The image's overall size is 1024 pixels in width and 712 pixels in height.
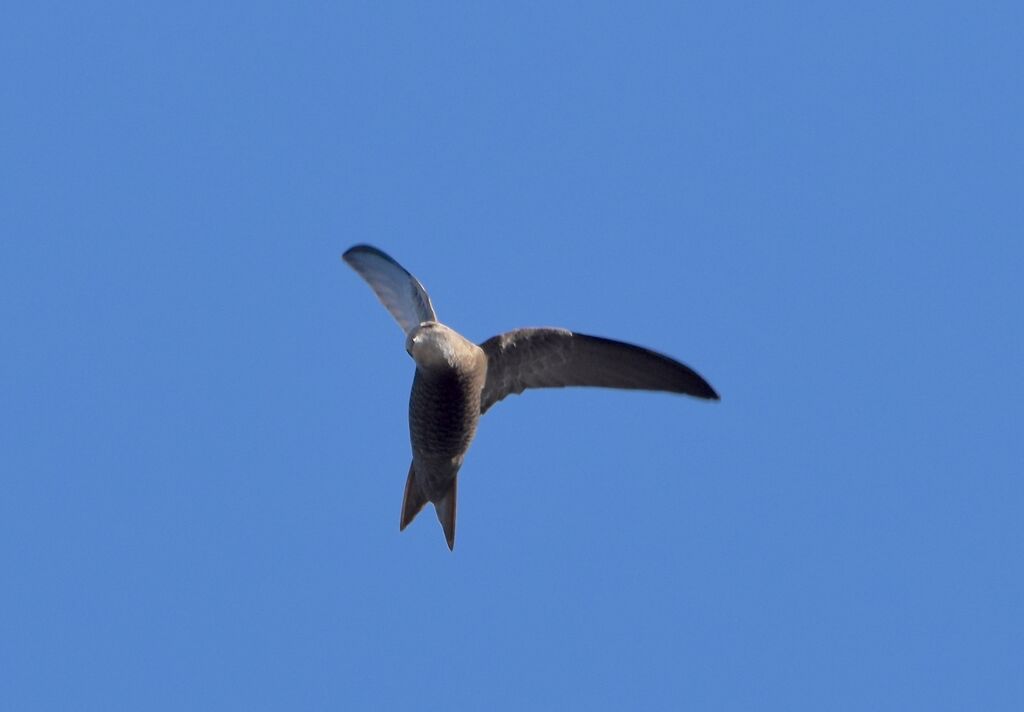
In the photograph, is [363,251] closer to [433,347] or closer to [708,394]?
[433,347]

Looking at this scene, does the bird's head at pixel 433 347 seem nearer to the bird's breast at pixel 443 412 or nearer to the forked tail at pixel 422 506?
the bird's breast at pixel 443 412

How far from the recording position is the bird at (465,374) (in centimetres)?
940

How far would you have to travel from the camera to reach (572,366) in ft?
34.0

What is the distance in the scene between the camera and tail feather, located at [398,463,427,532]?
10.6 meters

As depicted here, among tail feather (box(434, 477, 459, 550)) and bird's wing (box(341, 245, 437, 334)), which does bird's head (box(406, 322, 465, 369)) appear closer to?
bird's wing (box(341, 245, 437, 334))

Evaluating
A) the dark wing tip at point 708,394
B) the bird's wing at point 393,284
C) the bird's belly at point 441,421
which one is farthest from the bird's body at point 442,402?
the dark wing tip at point 708,394

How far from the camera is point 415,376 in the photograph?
9523 mm

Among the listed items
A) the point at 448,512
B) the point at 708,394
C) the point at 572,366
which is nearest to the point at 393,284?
the point at 572,366

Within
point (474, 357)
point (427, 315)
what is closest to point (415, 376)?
point (474, 357)

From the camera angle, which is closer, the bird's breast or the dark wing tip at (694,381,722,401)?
the bird's breast

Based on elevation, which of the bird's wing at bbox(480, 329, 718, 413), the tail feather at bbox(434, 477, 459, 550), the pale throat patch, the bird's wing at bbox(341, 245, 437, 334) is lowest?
the tail feather at bbox(434, 477, 459, 550)

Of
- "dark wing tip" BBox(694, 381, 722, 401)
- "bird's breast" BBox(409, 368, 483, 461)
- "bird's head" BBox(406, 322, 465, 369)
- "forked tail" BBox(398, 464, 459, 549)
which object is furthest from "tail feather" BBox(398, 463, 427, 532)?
"dark wing tip" BBox(694, 381, 722, 401)

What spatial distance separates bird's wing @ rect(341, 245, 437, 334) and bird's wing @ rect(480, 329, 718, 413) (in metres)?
0.81

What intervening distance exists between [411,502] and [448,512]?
361mm
